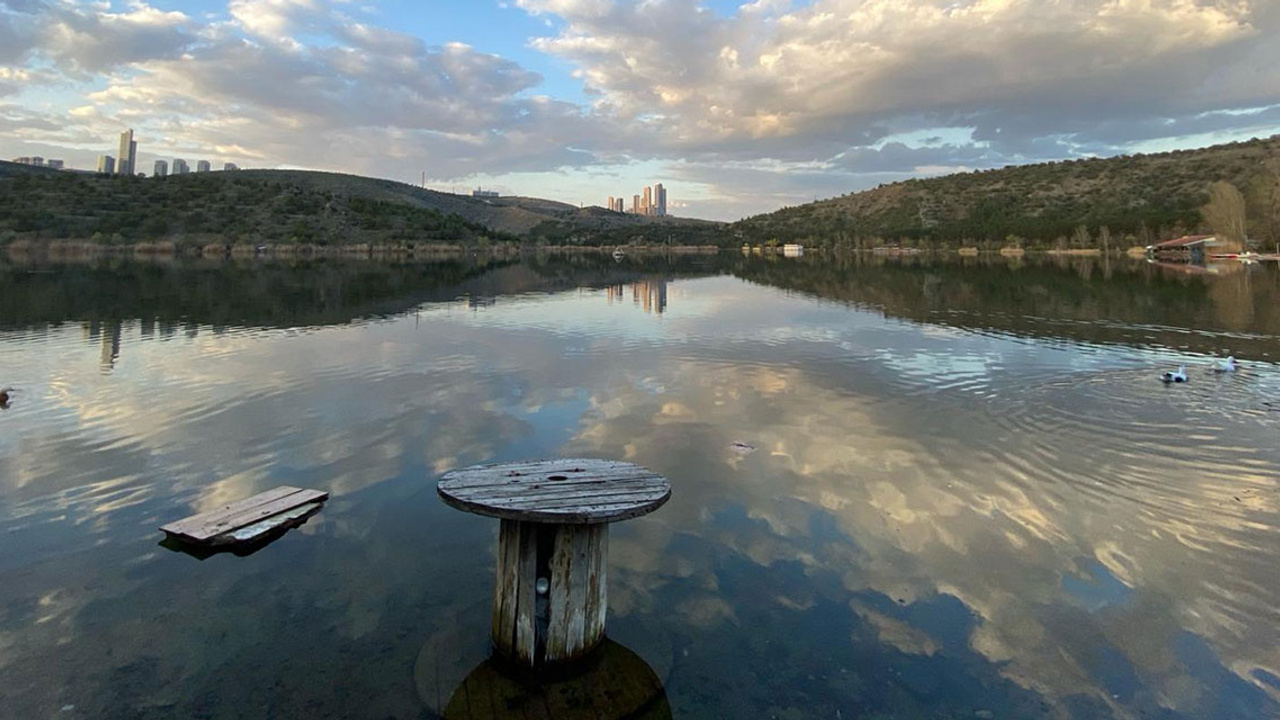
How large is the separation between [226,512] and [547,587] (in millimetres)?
4340

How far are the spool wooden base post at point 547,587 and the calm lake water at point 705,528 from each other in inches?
17.3

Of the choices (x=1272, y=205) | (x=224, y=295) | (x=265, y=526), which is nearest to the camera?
(x=265, y=526)

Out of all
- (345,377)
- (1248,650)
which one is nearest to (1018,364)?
(1248,650)

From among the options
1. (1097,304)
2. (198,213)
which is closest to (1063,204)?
(1097,304)

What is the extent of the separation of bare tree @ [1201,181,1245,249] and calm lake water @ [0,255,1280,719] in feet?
264

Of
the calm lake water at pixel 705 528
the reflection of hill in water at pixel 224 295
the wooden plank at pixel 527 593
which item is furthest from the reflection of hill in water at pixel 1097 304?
the wooden plank at pixel 527 593

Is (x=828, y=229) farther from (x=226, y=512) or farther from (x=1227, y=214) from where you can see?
(x=226, y=512)

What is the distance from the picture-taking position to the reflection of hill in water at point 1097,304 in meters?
20.5

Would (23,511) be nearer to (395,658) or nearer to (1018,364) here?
(395,658)

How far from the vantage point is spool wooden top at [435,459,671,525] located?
412cm

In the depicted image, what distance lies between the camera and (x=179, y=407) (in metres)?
11.6

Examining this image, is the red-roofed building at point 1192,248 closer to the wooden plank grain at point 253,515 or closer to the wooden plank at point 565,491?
the wooden plank at point 565,491

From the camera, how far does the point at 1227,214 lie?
77.4 metres

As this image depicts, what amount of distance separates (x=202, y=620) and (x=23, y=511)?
3.72 m
